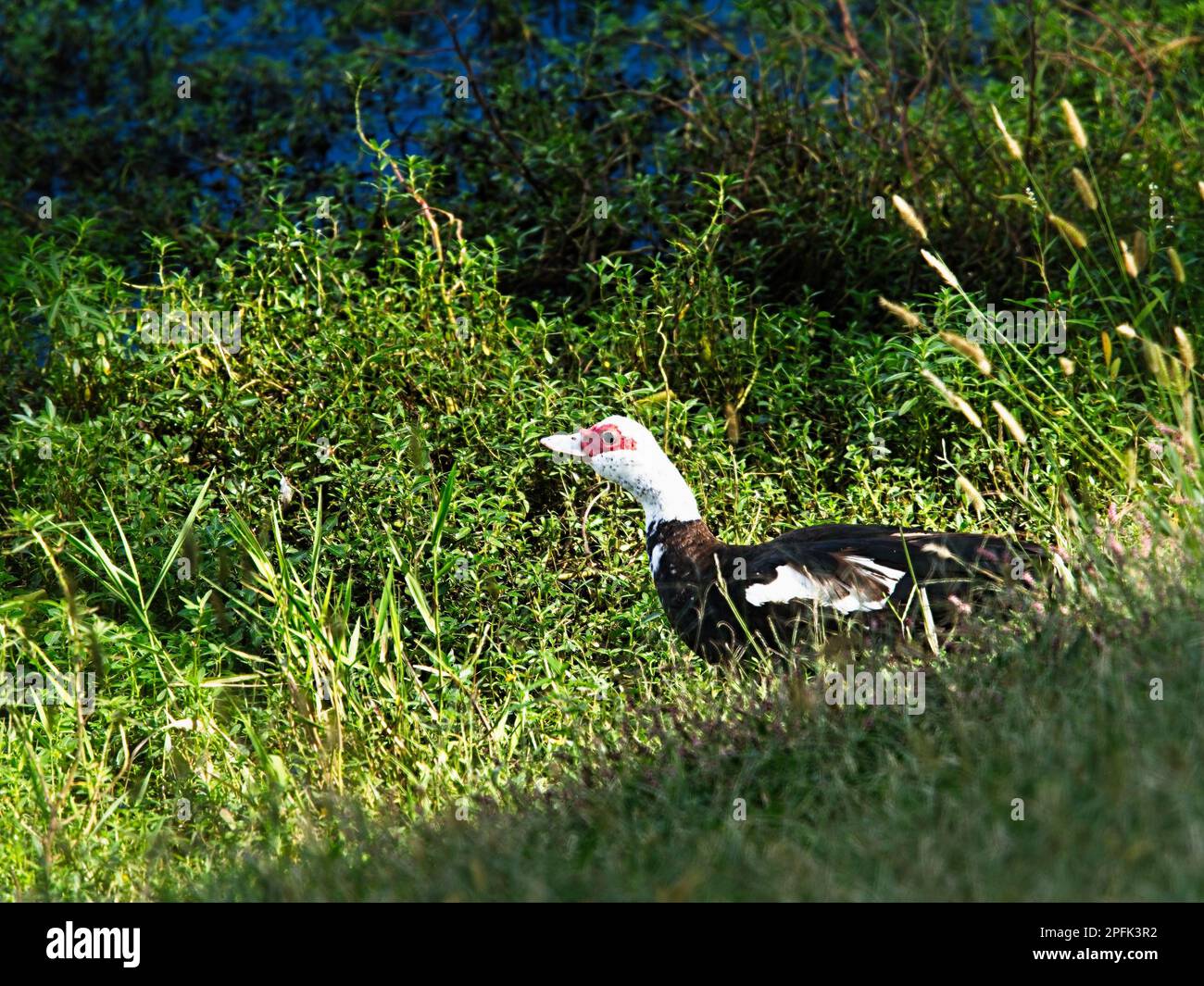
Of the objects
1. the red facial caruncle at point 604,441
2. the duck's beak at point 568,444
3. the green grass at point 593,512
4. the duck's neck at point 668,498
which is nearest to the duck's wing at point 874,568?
the green grass at point 593,512

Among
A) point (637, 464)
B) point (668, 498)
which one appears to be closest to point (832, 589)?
point (668, 498)

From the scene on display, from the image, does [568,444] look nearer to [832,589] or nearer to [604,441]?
[604,441]

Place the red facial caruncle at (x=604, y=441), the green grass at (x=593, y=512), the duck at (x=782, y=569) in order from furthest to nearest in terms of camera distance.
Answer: the red facial caruncle at (x=604, y=441), the duck at (x=782, y=569), the green grass at (x=593, y=512)

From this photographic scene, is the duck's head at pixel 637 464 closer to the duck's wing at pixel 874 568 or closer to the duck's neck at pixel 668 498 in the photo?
the duck's neck at pixel 668 498

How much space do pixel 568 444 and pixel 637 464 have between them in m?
0.24

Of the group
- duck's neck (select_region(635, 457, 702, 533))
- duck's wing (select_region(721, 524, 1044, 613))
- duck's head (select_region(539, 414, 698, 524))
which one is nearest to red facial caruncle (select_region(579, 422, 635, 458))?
duck's head (select_region(539, 414, 698, 524))

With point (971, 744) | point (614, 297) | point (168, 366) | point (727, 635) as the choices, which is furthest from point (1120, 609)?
→ point (168, 366)

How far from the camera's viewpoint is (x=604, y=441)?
4816mm

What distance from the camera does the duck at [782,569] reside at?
4309mm

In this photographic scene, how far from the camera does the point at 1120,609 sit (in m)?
3.78

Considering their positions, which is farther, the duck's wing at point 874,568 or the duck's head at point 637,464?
the duck's head at point 637,464

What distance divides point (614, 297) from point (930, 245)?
1500mm

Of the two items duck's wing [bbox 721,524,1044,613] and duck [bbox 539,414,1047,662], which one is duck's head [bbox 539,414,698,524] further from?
duck's wing [bbox 721,524,1044,613]
